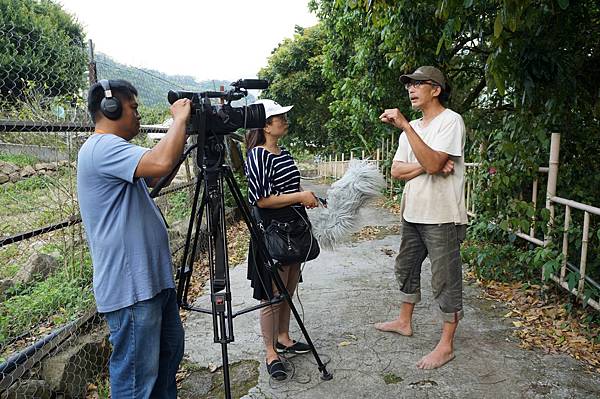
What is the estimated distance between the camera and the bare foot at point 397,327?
9.55 ft

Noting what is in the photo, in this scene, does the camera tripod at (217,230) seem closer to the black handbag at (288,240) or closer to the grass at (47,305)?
the black handbag at (288,240)

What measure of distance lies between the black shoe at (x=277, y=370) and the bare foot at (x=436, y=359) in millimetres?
768

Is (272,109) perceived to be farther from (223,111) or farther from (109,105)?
(109,105)

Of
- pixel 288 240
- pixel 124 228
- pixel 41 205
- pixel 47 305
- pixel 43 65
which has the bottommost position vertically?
pixel 47 305

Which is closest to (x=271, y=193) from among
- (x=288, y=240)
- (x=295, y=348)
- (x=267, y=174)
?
(x=267, y=174)

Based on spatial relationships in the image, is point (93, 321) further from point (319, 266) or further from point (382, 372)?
point (319, 266)

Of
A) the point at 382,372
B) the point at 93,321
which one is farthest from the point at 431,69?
the point at 93,321

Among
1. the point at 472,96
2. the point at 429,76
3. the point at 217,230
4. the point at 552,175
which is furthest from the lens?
the point at 472,96

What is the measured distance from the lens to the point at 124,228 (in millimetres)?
1610

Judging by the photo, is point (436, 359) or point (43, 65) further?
point (43, 65)

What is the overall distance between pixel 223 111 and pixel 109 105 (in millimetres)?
452

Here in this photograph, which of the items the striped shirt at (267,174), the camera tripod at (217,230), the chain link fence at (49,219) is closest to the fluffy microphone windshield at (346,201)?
the striped shirt at (267,174)

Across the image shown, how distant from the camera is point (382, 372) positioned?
2.51 meters

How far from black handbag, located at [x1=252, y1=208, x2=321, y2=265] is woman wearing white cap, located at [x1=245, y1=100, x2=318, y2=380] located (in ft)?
0.13
